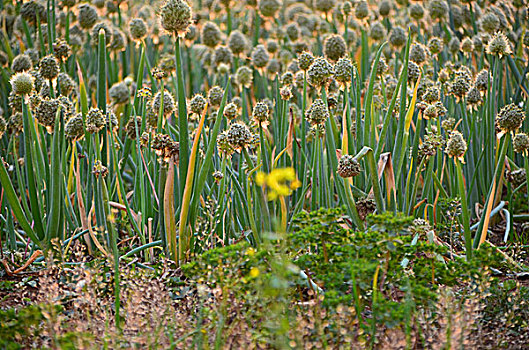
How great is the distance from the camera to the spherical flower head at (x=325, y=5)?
4184 millimetres

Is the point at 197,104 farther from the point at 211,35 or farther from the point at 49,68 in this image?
the point at 211,35

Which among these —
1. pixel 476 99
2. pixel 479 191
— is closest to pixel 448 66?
pixel 476 99

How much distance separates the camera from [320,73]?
7.88 ft

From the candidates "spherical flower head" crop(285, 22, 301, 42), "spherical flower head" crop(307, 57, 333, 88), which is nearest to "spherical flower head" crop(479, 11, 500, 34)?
"spherical flower head" crop(285, 22, 301, 42)

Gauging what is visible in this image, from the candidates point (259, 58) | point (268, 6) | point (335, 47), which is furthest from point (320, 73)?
point (268, 6)

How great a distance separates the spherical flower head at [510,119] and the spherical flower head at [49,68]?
190 centimetres

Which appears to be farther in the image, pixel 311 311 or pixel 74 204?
pixel 74 204

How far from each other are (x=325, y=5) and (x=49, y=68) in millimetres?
2313

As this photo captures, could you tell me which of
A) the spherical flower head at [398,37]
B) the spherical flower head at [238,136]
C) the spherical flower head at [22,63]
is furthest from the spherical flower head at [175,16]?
the spherical flower head at [398,37]

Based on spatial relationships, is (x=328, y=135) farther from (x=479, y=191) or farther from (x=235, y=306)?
(x=479, y=191)

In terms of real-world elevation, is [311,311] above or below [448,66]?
below

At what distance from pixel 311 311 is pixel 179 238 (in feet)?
2.41

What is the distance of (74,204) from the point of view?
2.76 metres

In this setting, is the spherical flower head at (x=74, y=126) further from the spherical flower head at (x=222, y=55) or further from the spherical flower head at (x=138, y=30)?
the spherical flower head at (x=222, y=55)
